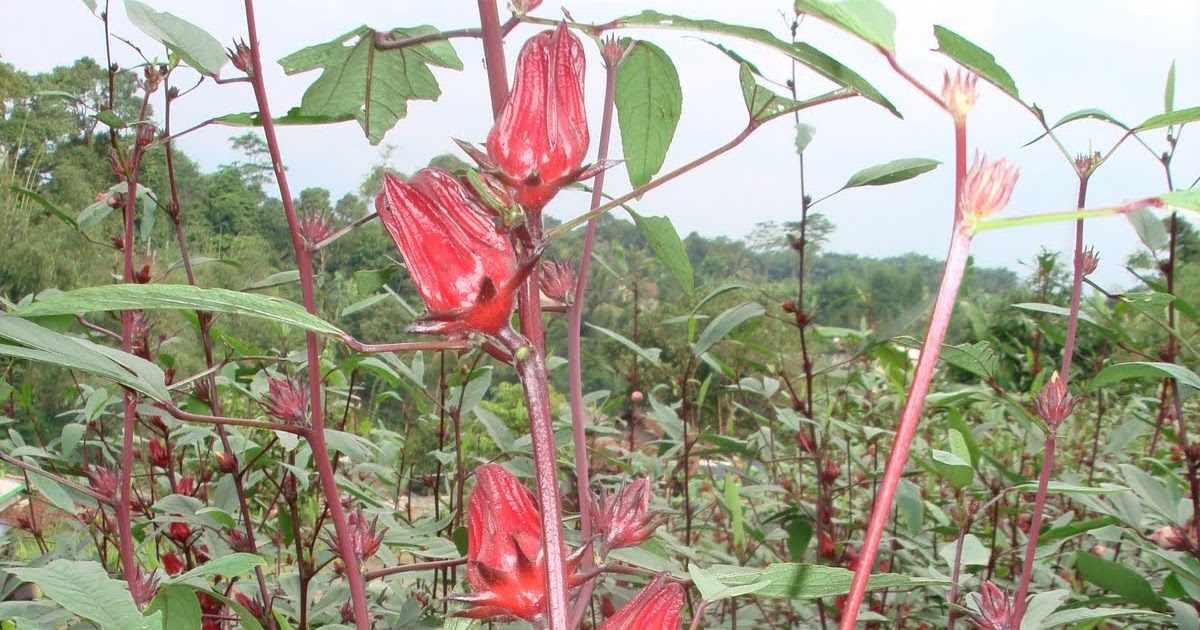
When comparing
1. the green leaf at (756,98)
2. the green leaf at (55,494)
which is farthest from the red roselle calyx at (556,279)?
the green leaf at (55,494)

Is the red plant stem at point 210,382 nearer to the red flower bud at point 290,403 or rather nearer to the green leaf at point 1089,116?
the red flower bud at point 290,403

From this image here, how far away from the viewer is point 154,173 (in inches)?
220

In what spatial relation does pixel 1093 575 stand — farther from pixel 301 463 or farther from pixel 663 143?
pixel 301 463

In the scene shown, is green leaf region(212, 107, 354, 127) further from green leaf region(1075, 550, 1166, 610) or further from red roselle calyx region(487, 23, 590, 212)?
green leaf region(1075, 550, 1166, 610)

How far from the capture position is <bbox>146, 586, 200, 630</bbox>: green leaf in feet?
1.33

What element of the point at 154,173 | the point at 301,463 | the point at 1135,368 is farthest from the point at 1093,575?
the point at 154,173

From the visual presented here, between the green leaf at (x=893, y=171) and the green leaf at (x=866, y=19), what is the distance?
28cm

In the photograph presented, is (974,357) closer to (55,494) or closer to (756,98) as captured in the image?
(756,98)

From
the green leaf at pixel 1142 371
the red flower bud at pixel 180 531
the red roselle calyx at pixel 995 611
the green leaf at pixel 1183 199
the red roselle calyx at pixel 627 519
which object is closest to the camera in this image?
the green leaf at pixel 1183 199

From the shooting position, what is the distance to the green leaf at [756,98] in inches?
13.4

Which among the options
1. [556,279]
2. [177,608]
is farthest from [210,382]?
[556,279]

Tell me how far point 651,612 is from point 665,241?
0.62 feet

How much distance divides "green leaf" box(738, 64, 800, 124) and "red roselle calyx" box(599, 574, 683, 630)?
202mm

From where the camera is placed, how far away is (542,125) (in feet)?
0.69
